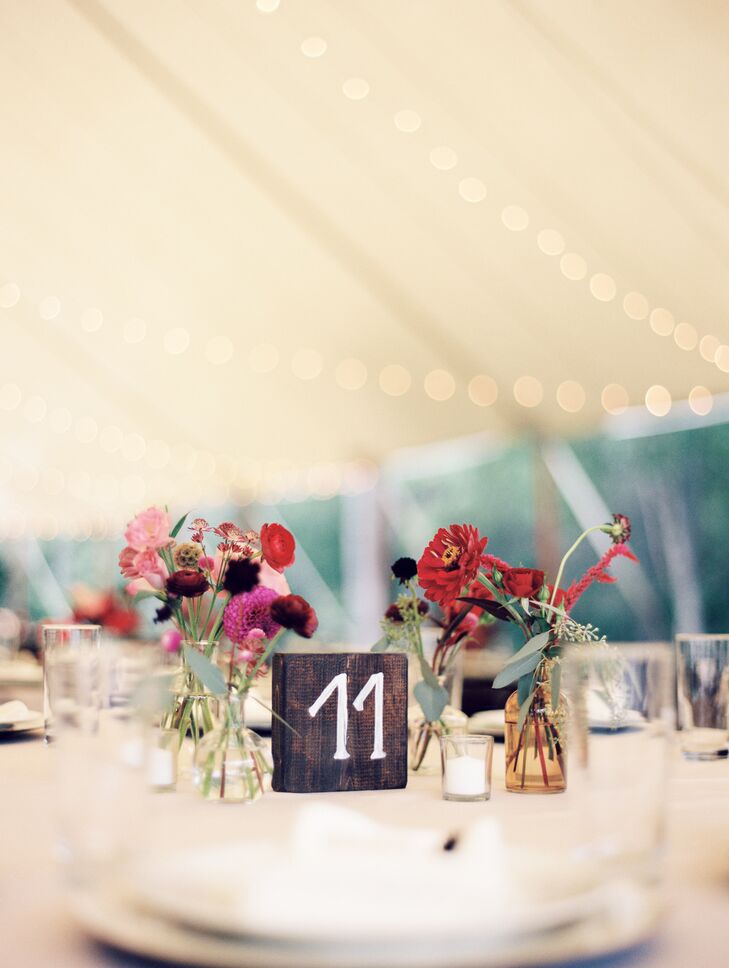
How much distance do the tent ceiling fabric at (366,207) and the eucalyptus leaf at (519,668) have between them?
7.86 feet

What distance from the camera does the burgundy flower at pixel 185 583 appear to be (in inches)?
45.8

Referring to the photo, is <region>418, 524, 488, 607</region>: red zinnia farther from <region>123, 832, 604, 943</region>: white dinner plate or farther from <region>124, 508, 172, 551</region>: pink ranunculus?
<region>123, 832, 604, 943</region>: white dinner plate

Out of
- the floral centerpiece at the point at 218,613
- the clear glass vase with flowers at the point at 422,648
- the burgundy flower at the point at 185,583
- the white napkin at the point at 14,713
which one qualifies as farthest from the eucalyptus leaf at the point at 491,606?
the white napkin at the point at 14,713

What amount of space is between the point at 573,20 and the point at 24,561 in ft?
24.9

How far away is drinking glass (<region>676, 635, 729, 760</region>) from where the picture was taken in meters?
1.50

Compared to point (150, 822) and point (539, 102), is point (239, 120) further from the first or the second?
point (150, 822)

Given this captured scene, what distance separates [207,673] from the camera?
43.6 inches

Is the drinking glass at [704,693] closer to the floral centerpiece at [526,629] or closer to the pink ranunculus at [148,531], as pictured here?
the floral centerpiece at [526,629]

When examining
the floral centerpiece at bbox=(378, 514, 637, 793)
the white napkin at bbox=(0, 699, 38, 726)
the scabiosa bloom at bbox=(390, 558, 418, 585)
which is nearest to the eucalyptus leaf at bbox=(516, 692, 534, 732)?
the floral centerpiece at bbox=(378, 514, 637, 793)

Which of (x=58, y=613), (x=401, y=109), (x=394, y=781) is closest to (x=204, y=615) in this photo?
(x=394, y=781)

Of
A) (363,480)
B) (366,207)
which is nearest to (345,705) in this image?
(366,207)

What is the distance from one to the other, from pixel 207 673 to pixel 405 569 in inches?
12.9

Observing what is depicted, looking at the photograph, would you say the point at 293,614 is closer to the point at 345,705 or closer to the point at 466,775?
the point at 345,705

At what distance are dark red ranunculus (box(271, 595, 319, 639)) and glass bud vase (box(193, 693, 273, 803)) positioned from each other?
10 cm
